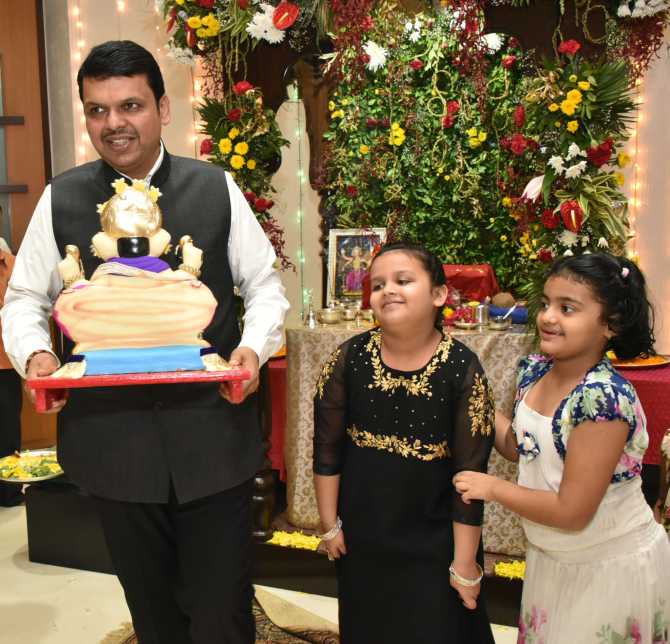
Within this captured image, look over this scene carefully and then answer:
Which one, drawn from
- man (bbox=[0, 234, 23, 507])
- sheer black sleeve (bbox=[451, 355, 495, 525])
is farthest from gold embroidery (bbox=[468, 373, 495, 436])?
man (bbox=[0, 234, 23, 507])

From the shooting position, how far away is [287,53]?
12.1ft

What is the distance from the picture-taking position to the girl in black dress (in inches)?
70.6

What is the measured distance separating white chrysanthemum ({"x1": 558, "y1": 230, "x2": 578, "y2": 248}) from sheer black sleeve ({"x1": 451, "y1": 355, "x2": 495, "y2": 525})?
1.47m

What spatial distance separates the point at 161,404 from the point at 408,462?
626 millimetres

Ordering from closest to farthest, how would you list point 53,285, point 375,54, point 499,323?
point 53,285, point 499,323, point 375,54

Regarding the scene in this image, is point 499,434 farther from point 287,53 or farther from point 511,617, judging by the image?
point 287,53

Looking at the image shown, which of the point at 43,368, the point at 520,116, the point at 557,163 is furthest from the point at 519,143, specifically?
the point at 43,368

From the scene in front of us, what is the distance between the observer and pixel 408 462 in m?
1.82

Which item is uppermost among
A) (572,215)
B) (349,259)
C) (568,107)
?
(568,107)

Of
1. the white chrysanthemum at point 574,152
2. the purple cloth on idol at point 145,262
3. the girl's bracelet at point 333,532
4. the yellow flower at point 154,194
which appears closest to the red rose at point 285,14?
the white chrysanthemum at point 574,152

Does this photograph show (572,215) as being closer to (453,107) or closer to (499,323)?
(499,323)

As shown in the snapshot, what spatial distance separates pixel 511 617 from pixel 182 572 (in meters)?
1.60

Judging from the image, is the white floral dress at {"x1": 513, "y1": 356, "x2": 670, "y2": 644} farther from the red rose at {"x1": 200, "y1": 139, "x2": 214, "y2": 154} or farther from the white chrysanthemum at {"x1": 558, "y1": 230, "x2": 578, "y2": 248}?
the red rose at {"x1": 200, "y1": 139, "x2": 214, "y2": 154}

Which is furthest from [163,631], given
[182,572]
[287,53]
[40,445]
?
[40,445]
